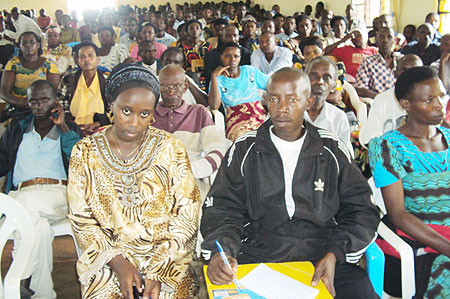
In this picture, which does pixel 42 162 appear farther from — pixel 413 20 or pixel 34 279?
pixel 413 20

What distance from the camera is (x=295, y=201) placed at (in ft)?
5.92

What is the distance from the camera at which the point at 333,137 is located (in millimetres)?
1863

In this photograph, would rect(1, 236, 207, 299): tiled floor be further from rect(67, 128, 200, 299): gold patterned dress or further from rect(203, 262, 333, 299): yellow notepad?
rect(203, 262, 333, 299): yellow notepad

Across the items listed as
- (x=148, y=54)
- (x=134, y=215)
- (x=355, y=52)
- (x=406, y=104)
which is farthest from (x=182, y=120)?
(x=355, y=52)

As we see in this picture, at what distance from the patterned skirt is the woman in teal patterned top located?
1.82 m

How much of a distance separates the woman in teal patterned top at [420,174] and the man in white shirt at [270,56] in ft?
8.92

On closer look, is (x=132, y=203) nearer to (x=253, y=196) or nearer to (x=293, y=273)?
(x=253, y=196)

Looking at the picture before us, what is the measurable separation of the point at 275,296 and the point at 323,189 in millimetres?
598

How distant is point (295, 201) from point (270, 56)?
11.0ft

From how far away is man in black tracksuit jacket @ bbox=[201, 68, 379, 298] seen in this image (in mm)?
1755

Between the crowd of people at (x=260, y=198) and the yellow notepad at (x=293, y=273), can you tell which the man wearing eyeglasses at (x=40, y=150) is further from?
the yellow notepad at (x=293, y=273)

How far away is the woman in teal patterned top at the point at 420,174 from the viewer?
1.86m

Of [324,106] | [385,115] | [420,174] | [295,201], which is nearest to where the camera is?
[295,201]

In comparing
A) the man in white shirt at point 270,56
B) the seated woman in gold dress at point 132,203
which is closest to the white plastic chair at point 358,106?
the man in white shirt at point 270,56
